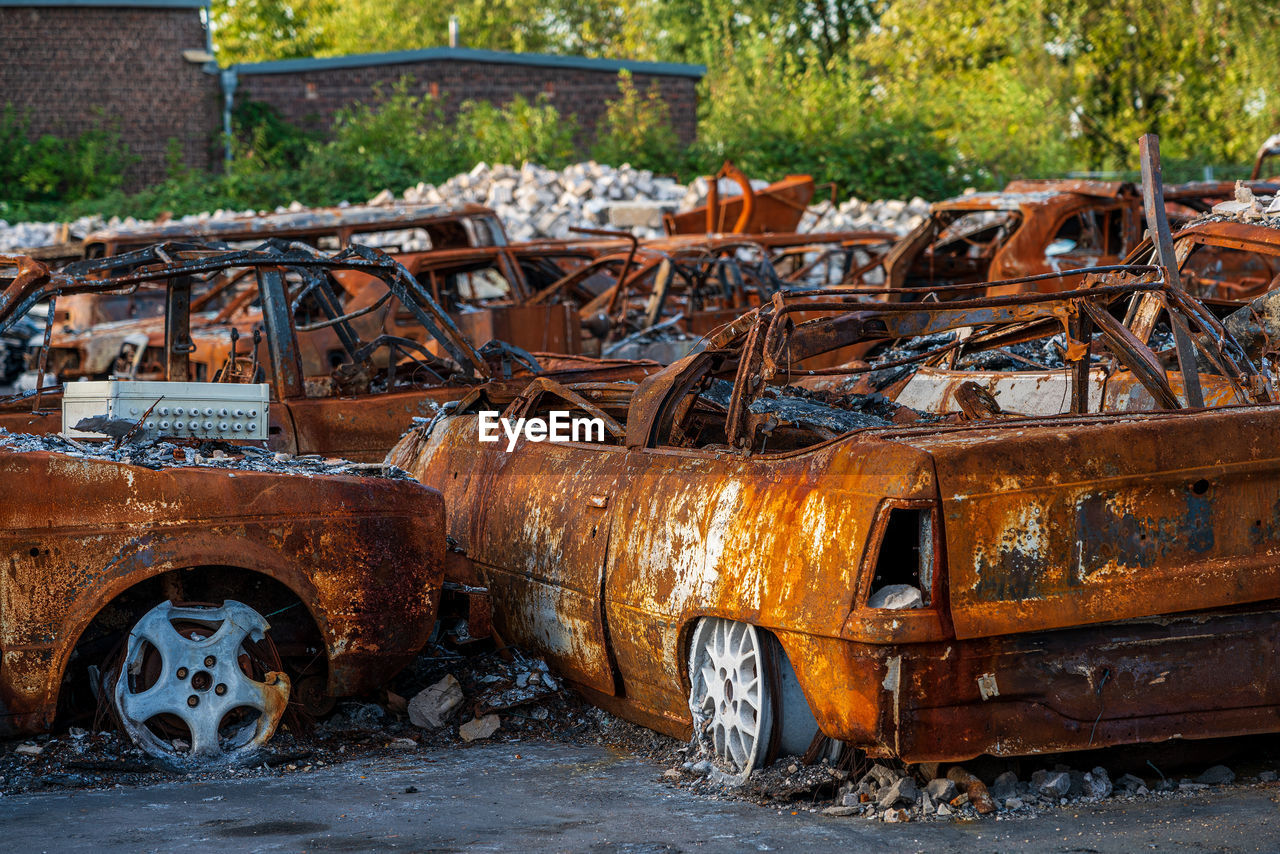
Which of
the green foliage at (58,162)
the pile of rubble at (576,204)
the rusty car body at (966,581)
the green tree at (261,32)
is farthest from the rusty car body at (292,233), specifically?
the green tree at (261,32)

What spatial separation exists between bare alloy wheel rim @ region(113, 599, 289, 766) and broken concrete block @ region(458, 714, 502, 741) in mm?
710

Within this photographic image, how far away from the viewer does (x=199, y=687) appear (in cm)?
498

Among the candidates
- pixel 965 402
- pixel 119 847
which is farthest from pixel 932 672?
pixel 119 847

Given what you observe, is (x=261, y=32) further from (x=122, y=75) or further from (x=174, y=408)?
(x=174, y=408)

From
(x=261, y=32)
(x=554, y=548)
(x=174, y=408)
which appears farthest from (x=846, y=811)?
(x=261, y=32)

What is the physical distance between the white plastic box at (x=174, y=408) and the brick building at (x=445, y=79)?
2580 cm

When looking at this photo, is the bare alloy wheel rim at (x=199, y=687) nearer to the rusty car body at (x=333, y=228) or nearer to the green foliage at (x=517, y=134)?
the rusty car body at (x=333, y=228)

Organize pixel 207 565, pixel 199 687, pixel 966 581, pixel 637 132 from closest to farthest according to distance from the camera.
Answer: pixel 966 581 < pixel 199 687 < pixel 207 565 < pixel 637 132

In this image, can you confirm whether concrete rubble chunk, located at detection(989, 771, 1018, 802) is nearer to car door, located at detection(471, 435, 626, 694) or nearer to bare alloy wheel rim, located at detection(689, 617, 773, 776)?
bare alloy wheel rim, located at detection(689, 617, 773, 776)

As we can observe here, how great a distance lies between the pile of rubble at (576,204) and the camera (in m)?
22.3

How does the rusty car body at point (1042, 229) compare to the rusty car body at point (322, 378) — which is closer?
the rusty car body at point (322, 378)

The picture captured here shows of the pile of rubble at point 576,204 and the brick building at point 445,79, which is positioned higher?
the brick building at point 445,79

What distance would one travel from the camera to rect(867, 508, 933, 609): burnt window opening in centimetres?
390

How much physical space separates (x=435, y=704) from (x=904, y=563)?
2.16 m
